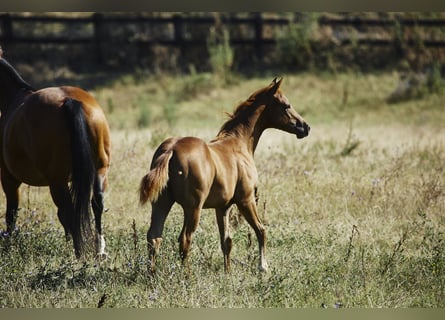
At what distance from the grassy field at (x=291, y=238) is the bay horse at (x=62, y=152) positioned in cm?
32

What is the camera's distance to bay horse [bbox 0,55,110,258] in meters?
6.37

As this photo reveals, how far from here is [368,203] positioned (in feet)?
26.9

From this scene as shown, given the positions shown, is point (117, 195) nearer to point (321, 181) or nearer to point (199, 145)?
point (321, 181)

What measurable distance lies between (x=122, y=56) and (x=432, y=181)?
11643 mm

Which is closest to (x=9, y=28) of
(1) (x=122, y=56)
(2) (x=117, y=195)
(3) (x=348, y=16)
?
(1) (x=122, y=56)

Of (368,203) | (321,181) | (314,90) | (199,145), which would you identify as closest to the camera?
(199,145)

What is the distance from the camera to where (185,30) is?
63.2 ft

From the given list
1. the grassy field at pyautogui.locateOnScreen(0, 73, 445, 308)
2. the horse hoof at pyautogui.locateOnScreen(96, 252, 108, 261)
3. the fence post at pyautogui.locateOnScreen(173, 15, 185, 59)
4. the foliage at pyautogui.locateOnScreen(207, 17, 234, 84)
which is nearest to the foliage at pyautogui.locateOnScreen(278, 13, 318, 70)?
the foliage at pyautogui.locateOnScreen(207, 17, 234, 84)

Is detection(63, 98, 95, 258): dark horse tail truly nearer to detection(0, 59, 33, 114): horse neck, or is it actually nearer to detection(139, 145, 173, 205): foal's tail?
detection(139, 145, 173, 205): foal's tail

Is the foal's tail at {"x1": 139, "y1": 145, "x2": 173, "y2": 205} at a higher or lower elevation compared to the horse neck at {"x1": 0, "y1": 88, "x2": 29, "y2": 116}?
lower

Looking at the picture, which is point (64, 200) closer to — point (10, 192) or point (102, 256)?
point (102, 256)

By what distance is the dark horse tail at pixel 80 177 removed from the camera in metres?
6.30

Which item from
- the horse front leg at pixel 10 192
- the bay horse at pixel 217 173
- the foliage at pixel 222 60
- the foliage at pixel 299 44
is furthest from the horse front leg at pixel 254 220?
the foliage at pixel 299 44

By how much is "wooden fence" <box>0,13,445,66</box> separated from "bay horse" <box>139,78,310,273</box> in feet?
35.8
